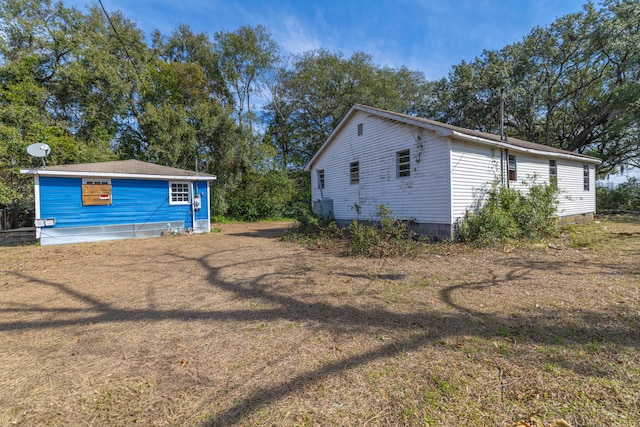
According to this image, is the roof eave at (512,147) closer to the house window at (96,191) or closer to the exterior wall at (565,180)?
the exterior wall at (565,180)

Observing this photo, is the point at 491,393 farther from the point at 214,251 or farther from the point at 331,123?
the point at 331,123

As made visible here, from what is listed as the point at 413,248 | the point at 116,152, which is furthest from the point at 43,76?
the point at 413,248

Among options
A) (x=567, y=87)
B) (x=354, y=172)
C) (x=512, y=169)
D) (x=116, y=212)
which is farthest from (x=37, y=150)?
(x=567, y=87)

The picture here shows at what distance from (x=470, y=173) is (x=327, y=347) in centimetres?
770

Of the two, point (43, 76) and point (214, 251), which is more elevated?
point (43, 76)

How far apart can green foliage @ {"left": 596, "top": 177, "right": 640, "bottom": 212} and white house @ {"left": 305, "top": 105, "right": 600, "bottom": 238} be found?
19.7ft

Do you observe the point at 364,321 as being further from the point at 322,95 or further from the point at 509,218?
the point at 322,95

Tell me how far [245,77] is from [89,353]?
24663 mm

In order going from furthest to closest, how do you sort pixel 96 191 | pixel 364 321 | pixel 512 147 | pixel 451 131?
1. pixel 96 191
2. pixel 512 147
3. pixel 451 131
4. pixel 364 321

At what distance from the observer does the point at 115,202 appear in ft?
35.5

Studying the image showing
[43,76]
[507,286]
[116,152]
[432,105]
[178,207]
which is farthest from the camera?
[432,105]

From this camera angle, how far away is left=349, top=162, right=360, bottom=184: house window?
11.1 meters

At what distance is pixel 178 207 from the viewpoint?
12320 mm

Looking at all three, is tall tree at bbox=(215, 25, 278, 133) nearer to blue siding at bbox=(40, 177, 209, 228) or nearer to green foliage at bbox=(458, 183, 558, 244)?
blue siding at bbox=(40, 177, 209, 228)
